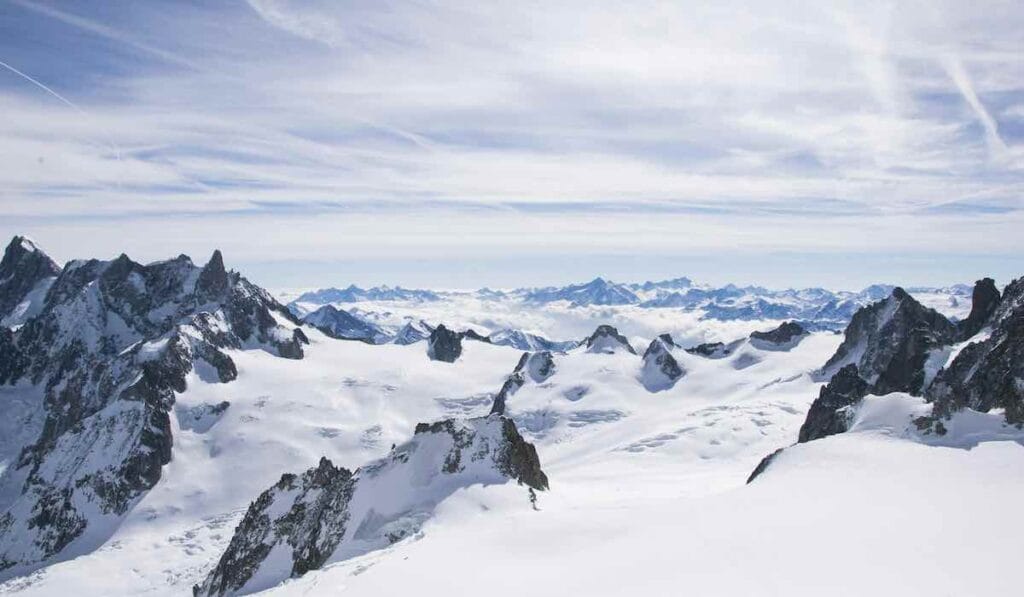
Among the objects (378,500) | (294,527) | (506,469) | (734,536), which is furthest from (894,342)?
(734,536)

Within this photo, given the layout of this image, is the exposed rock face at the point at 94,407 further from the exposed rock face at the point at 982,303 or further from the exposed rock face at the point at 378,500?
the exposed rock face at the point at 982,303

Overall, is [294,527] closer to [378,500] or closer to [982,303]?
[378,500]

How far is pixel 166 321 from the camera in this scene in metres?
199

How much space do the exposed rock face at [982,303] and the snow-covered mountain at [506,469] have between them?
473 mm

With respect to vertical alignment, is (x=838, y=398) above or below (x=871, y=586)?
below

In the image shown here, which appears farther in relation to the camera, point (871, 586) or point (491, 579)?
point (491, 579)

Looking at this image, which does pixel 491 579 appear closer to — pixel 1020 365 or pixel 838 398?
pixel 1020 365

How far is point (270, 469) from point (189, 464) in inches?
626

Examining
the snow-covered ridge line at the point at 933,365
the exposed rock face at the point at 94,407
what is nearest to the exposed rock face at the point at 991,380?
the snow-covered ridge line at the point at 933,365

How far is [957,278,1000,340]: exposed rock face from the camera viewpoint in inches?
3569

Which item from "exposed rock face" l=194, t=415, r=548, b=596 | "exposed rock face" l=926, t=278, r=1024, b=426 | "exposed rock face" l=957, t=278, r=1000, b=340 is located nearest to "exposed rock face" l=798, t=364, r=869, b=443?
"exposed rock face" l=957, t=278, r=1000, b=340

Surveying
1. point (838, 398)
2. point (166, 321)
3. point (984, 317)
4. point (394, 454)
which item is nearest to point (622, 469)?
point (838, 398)

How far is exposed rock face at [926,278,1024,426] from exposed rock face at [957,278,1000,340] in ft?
82.6

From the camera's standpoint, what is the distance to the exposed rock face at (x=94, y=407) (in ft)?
406
